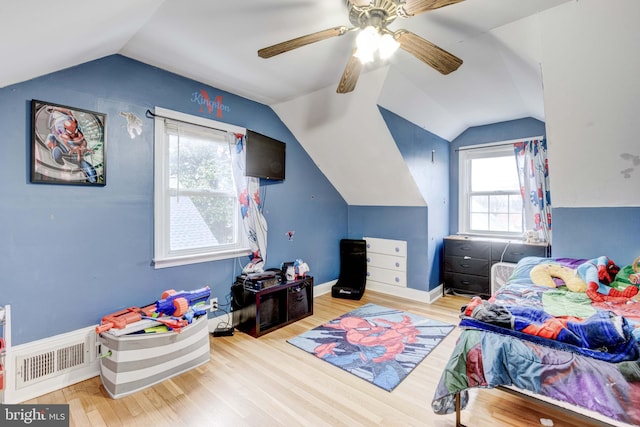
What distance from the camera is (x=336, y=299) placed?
3971 mm

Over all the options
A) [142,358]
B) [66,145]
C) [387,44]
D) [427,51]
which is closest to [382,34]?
[387,44]

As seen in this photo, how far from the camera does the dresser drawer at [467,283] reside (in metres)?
3.75

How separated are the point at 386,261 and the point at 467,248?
1.09 m

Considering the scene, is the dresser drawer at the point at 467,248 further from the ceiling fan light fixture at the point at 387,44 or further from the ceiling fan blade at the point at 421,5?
the ceiling fan blade at the point at 421,5

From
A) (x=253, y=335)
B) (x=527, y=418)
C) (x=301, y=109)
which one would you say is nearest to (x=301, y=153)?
(x=301, y=109)

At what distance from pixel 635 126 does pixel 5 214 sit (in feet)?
14.3

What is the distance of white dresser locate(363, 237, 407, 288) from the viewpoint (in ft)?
13.4

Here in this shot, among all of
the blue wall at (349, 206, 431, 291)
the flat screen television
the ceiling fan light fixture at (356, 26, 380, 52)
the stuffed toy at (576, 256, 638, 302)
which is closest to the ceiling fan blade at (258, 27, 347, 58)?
the ceiling fan light fixture at (356, 26, 380, 52)

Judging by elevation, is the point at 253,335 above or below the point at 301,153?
below

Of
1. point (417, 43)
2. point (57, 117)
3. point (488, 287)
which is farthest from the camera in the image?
point (488, 287)

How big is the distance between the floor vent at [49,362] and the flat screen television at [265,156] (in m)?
1.96

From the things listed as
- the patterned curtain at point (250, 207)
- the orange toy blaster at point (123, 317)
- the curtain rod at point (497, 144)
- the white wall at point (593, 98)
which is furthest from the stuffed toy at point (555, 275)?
the orange toy blaster at point (123, 317)

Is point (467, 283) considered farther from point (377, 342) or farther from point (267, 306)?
point (267, 306)

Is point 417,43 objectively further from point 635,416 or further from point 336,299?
point 336,299
